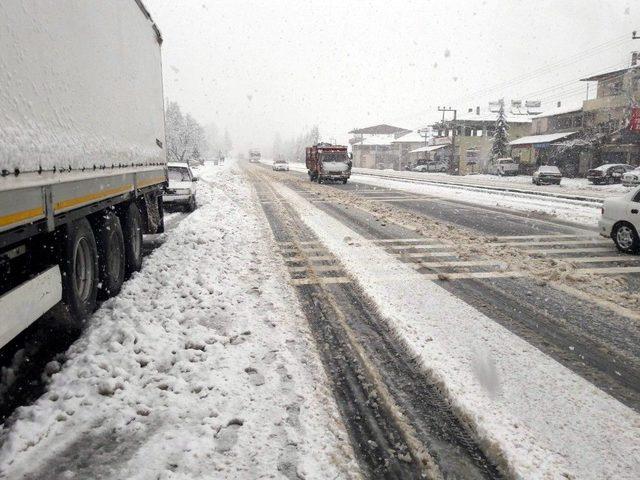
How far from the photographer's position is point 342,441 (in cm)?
291

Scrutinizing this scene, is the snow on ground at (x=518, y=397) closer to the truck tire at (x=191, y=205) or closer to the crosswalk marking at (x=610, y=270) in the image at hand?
the crosswalk marking at (x=610, y=270)

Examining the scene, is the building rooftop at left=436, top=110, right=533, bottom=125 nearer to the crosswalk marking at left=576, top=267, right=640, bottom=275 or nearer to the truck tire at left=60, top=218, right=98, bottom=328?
the crosswalk marking at left=576, top=267, right=640, bottom=275

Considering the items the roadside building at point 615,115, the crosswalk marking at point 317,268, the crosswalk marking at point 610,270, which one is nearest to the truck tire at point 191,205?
the crosswalk marking at point 317,268

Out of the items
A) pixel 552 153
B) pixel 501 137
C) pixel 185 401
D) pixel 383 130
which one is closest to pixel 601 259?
pixel 185 401

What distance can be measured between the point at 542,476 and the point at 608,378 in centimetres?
163

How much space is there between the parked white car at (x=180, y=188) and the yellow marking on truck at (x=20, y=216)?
1135cm

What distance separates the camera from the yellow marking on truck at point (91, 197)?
12.7 feet

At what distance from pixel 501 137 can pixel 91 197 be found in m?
60.4

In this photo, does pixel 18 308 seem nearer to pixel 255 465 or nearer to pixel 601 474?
pixel 255 465

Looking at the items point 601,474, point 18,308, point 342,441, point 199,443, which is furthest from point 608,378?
point 18,308

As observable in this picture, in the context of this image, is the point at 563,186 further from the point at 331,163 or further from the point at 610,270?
the point at 610,270

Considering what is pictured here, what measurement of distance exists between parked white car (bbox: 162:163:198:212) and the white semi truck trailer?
7.89 m

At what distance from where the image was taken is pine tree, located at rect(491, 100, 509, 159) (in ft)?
186

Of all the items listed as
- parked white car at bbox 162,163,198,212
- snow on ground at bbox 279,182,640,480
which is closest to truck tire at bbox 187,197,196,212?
parked white car at bbox 162,163,198,212
